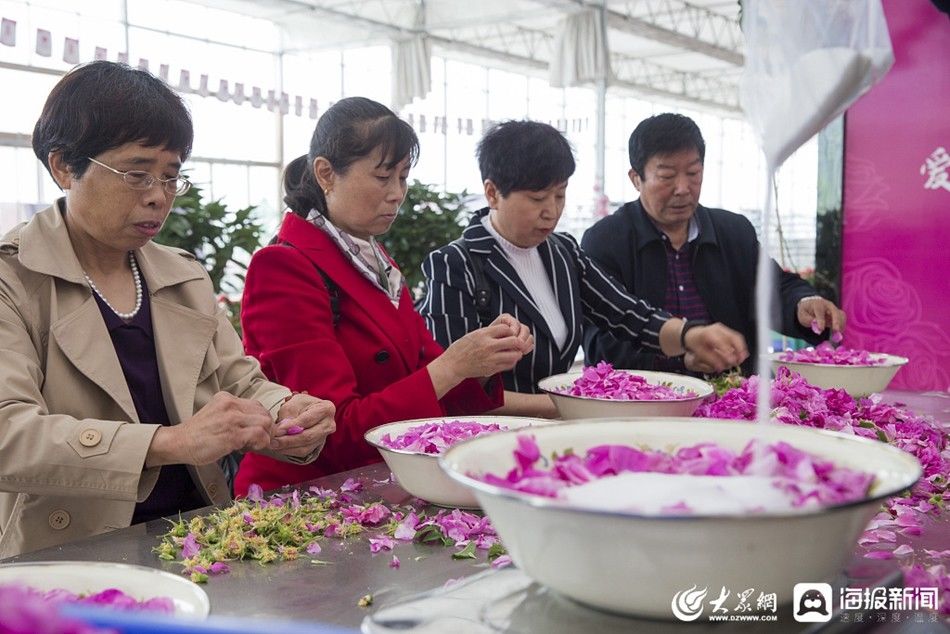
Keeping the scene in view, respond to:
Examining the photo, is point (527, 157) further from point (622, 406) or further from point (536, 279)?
point (622, 406)

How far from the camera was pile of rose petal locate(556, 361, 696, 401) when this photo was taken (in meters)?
1.88

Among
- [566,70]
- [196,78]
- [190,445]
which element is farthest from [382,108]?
[566,70]

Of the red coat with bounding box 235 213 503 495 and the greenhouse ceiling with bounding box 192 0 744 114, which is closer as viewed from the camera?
the red coat with bounding box 235 213 503 495

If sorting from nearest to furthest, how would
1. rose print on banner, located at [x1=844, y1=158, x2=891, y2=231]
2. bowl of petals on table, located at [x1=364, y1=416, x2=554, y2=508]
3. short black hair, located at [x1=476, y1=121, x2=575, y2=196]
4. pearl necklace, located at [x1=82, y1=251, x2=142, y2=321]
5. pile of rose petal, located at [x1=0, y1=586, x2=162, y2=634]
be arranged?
pile of rose petal, located at [x1=0, y1=586, x2=162, y2=634], bowl of petals on table, located at [x1=364, y1=416, x2=554, y2=508], pearl necklace, located at [x1=82, y1=251, x2=142, y2=321], short black hair, located at [x1=476, y1=121, x2=575, y2=196], rose print on banner, located at [x1=844, y1=158, x2=891, y2=231]

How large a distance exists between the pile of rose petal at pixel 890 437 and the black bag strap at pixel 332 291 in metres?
0.79

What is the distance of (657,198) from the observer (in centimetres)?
299

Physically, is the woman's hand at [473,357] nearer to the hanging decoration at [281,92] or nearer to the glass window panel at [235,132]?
the hanging decoration at [281,92]

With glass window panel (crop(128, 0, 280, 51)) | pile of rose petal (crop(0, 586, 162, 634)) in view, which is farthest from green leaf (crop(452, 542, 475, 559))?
glass window panel (crop(128, 0, 280, 51))

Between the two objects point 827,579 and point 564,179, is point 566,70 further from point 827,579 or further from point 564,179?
point 827,579

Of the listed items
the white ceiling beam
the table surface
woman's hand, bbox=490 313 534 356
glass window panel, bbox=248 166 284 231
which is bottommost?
the table surface

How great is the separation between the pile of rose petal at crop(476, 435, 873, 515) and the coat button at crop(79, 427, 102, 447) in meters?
0.77

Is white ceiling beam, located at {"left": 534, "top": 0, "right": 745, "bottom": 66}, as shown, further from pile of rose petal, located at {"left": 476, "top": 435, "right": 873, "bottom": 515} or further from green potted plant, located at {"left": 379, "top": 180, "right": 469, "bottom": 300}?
pile of rose petal, located at {"left": 476, "top": 435, "right": 873, "bottom": 515}

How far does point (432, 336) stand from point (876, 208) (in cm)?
212

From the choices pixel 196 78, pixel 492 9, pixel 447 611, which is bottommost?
pixel 447 611
